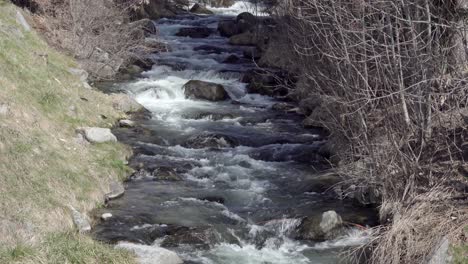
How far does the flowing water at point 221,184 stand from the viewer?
10484mm

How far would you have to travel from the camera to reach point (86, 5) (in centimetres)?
2175

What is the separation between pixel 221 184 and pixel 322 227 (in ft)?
10.6

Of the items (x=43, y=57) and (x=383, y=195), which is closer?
(x=383, y=195)

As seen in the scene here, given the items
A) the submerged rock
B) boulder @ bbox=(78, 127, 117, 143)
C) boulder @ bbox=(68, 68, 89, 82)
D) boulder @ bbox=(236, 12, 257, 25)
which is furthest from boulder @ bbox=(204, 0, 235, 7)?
boulder @ bbox=(78, 127, 117, 143)

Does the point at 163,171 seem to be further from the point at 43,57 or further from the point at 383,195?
the point at 43,57

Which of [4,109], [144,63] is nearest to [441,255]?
[4,109]

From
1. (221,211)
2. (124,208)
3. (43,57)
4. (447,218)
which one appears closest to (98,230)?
(124,208)

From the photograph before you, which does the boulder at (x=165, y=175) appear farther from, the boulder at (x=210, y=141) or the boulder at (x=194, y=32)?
the boulder at (x=194, y=32)

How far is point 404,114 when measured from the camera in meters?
10.4

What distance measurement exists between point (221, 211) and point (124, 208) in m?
1.78

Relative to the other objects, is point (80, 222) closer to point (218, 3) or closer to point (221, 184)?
point (221, 184)

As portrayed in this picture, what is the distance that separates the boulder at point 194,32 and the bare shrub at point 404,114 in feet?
72.0

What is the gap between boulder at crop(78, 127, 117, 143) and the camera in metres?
14.5

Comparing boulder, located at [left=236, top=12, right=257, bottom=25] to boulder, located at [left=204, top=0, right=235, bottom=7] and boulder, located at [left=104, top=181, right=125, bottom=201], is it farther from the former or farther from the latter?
boulder, located at [left=104, top=181, right=125, bottom=201]
